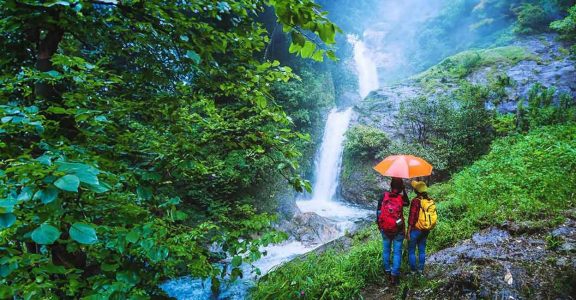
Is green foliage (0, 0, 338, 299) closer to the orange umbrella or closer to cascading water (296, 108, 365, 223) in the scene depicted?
the orange umbrella

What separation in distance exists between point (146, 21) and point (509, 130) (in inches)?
563

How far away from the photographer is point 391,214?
13.3 feet

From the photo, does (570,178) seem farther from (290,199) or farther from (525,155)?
(290,199)

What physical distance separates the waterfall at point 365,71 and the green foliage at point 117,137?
1036 inches

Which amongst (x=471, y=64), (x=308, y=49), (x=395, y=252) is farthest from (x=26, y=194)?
(x=471, y=64)

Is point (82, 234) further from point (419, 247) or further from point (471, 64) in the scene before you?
point (471, 64)

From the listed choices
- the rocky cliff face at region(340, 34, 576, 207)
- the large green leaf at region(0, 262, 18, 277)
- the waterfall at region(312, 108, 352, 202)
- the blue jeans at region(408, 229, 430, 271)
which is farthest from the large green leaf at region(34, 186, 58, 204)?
the waterfall at region(312, 108, 352, 202)

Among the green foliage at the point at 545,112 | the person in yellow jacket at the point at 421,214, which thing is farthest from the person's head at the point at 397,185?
the green foliage at the point at 545,112

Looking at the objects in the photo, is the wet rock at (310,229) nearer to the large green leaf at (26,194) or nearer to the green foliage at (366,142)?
the green foliage at (366,142)

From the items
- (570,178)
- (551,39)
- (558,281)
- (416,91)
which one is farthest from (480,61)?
(558,281)

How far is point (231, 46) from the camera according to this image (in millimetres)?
2463

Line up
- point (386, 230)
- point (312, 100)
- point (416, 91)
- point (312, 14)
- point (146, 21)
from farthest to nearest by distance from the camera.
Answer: point (416, 91) → point (312, 100) → point (386, 230) → point (146, 21) → point (312, 14)

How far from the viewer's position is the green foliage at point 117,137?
4.18 ft

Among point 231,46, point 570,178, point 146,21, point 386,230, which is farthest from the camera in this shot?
point 570,178
